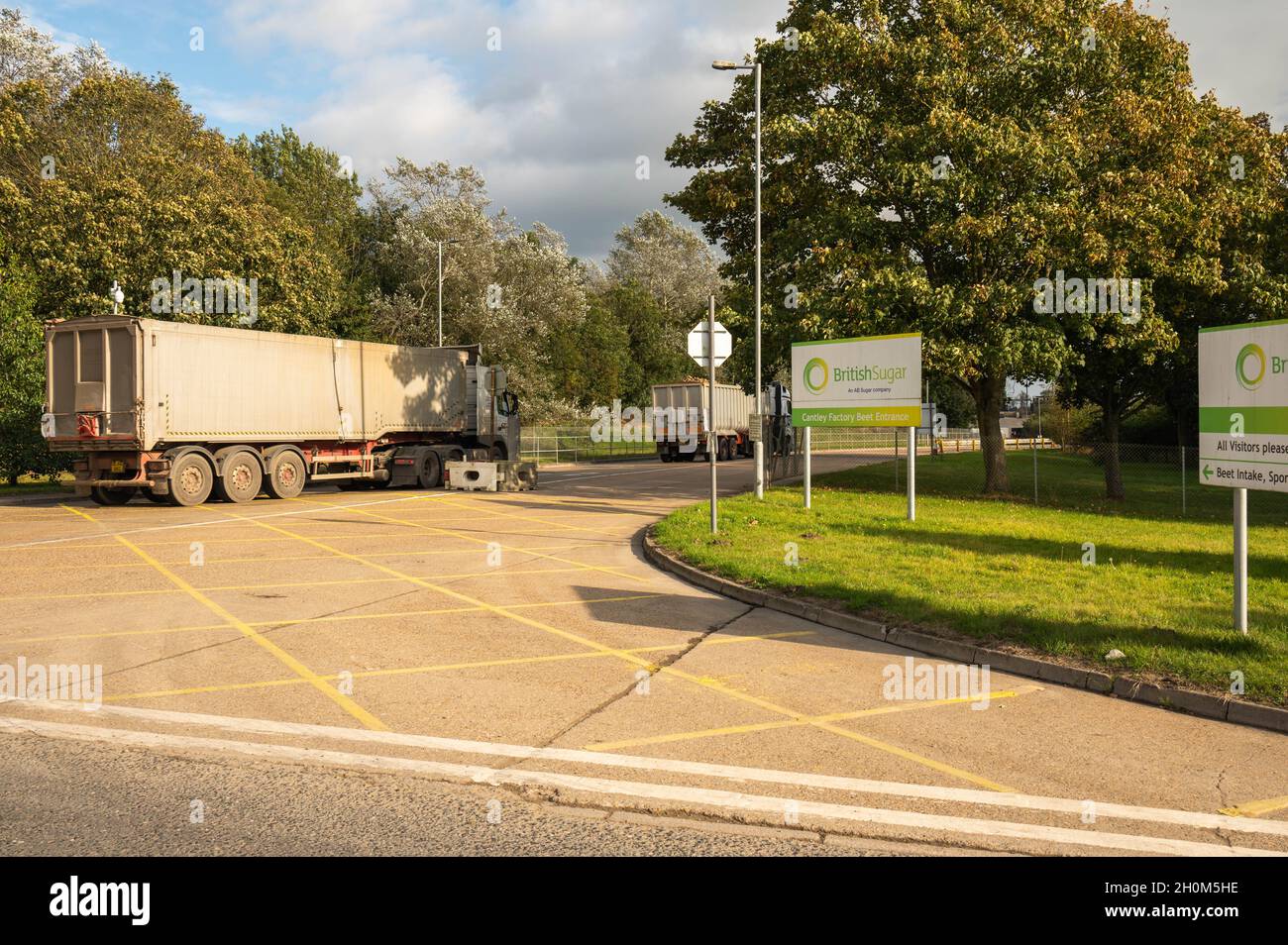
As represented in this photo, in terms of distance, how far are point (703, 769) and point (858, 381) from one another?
45.0ft

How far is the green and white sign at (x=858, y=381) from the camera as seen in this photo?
1703 centimetres

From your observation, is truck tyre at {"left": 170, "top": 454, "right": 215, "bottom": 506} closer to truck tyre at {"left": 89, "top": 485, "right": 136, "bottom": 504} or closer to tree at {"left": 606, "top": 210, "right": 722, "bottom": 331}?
truck tyre at {"left": 89, "top": 485, "right": 136, "bottom": 504}

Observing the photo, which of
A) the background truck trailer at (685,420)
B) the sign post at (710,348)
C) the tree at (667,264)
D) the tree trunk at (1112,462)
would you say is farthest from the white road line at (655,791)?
the tree at (667,264)

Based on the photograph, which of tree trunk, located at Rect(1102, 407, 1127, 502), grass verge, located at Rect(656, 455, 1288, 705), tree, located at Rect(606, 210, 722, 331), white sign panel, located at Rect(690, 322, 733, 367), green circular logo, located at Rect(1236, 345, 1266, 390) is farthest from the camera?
tree, located at Rect(606, 210, 722, 331)

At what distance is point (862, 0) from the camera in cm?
2122

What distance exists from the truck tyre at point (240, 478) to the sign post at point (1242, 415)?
18.1 metres

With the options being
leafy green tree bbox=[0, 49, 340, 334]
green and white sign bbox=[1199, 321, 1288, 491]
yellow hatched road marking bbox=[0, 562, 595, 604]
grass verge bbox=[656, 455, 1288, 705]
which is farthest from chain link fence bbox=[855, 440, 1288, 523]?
leafy green tree bbox=[0, 49, 340, 334]

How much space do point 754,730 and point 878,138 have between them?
60.1 ft

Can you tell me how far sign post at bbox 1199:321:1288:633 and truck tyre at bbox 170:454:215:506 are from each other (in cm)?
1778

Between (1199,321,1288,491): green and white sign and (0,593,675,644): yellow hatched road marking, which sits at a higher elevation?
(1199,321,1288,491): green and white sign

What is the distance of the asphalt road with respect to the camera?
4246 millimetres

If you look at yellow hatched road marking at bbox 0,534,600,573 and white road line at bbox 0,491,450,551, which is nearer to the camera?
yellow hatched road marking at bbox 0,534,600,573

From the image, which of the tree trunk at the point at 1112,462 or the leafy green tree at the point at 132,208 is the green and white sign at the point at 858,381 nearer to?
the tree trunk at the point at 1112,462

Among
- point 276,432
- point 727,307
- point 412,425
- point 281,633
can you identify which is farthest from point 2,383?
point 281,633
